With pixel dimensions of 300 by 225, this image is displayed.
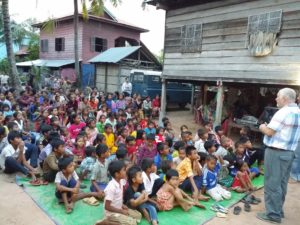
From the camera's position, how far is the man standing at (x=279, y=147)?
12.5ft

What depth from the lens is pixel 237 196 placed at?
16.1ft

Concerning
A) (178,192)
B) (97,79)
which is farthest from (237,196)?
(97,79)

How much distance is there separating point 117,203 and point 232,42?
6849 mm

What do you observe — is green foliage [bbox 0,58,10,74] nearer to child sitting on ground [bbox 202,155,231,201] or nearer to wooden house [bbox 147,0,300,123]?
wooden house [bbox 147,0,300,123]

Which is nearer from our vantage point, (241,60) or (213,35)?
(241,60)

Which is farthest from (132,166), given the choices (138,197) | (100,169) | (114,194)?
(100,169)

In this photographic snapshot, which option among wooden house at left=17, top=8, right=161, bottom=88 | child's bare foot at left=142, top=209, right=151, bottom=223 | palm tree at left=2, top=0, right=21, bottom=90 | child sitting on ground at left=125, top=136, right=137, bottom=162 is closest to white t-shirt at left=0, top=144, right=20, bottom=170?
child sitting on ground at left=125, top=136, right=137, bottom=162

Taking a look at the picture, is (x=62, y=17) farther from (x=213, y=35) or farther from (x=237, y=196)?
(x=237, y=196)

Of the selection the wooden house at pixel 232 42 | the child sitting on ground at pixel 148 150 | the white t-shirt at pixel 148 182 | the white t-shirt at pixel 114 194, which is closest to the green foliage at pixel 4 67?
the wooden house at pixel 232 42

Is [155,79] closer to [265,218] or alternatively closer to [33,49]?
[265,218]

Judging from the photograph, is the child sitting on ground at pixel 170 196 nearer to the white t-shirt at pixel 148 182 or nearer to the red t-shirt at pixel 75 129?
the white t-shirt at pixel 148 182

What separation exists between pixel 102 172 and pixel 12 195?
1.36 meters

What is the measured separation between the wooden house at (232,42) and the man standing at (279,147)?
13.3 feet

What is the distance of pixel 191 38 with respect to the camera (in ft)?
33.6
